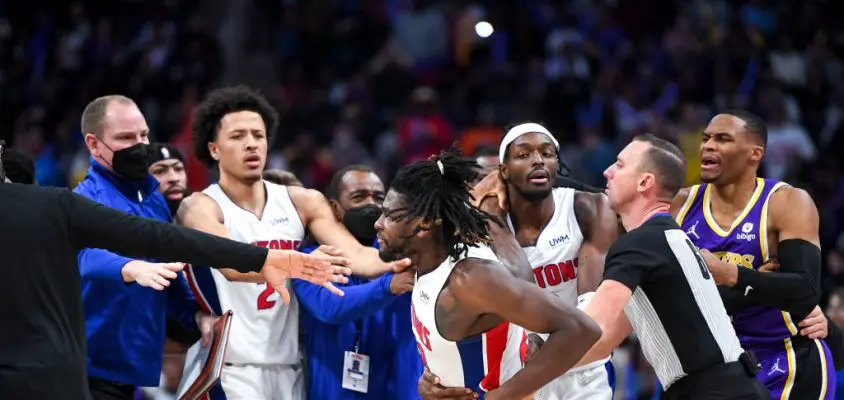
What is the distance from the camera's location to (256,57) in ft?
43.8

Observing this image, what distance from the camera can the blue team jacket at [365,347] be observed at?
5883 mm

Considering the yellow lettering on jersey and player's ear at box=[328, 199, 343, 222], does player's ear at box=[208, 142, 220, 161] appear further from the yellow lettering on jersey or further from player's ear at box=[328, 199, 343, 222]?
the yellow lettering on jersey

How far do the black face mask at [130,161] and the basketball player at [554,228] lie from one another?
1713 mm

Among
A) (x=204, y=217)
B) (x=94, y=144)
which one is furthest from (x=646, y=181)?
(x=94, y=144)

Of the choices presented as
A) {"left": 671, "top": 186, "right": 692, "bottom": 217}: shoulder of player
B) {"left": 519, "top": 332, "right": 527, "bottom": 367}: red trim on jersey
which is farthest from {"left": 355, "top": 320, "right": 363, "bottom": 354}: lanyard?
{"left": 671, "top": 186, "right": 692, "bottom": 217}: shoulder of player

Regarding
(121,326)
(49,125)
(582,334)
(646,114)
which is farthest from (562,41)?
(582,334)

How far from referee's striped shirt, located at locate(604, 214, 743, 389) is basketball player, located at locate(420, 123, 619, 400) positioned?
106 centimetres

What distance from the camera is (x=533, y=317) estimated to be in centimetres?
414

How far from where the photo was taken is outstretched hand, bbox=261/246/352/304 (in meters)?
4.36

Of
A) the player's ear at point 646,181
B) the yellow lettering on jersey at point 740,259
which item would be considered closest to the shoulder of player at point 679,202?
the yellow lettering on jersey at point 740,259

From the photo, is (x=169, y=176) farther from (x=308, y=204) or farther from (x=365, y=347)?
(x=365, y=347)

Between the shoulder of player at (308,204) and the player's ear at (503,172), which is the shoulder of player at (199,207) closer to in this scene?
the shoulder of player at (308,204)

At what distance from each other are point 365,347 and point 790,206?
7.36 ft

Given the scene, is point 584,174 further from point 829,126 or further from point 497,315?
point 497,315
